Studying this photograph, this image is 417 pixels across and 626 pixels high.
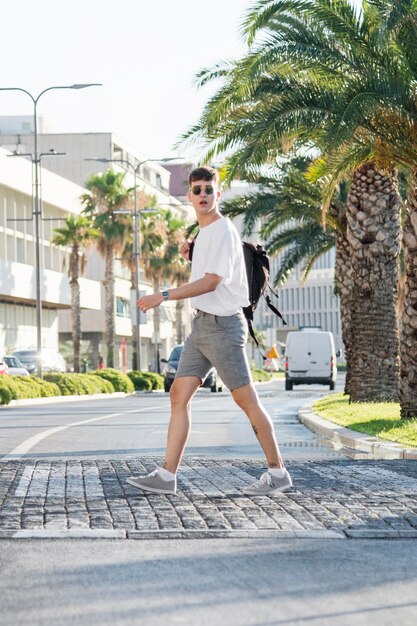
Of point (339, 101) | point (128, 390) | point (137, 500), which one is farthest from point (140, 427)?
point (128, 390)

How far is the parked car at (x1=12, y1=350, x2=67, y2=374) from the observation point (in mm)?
57094

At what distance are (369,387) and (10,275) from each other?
42087 millimetres

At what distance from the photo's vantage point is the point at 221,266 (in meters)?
9.36

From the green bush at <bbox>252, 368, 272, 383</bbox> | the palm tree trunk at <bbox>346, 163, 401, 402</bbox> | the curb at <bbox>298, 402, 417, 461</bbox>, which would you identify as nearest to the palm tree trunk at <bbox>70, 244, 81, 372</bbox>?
the green bush at <bbox>252, 368, 272, 383</bbox>

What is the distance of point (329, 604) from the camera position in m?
5.64

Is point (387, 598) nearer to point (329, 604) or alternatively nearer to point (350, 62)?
point (329, 604)

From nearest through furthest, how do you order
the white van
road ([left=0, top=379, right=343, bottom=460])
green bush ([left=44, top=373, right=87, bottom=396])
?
road ([left=0, top=379, right=343, bottom=460]) < green bush ([left=44, top=373, right=87, bottom=396]) < the white van

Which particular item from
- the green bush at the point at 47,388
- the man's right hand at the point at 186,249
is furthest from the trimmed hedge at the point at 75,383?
the man's right hand at the point at 186,249

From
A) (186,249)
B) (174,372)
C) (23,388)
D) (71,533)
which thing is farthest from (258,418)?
(174,372)

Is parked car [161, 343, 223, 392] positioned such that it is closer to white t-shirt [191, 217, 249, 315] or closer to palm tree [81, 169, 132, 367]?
palm tree [81, 169, 132, 367]

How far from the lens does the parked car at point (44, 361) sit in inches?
2248

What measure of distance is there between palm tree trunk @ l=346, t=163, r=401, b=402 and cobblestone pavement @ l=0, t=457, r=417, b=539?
15935mm

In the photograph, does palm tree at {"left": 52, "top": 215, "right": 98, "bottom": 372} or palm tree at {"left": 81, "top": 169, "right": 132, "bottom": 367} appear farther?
palm tree at {"left": 81, "top": 169, "right": 132, "bottom": 367}

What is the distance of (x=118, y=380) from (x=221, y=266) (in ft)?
158
